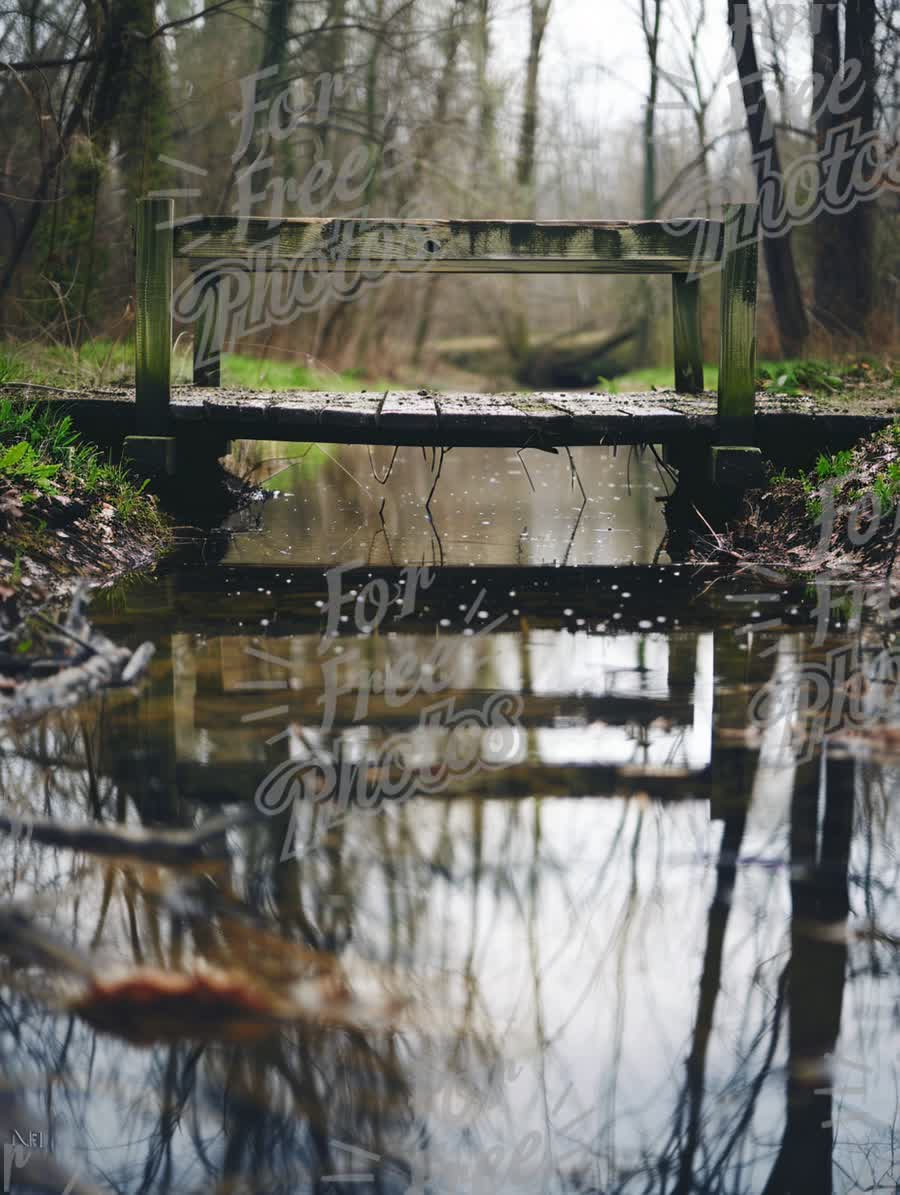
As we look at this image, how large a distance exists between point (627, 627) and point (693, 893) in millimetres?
2439

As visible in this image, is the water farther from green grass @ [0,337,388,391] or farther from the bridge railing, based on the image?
green grass @ [0,337,388,391]

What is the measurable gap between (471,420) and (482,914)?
433 cm

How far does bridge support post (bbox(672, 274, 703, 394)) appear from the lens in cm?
766

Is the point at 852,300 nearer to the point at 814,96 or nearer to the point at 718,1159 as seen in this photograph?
the point at 814,96

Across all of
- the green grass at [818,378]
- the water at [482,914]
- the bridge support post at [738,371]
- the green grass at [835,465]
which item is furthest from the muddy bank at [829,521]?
the green grass at [818,378]

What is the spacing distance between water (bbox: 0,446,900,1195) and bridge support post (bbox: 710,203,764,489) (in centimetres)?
213

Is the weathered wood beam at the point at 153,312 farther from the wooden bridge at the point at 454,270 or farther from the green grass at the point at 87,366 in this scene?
the green grass at the point at 87,366

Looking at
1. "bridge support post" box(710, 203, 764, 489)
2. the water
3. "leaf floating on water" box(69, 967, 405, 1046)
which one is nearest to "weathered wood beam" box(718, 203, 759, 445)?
"bridge support post" box(710, 203, 764, 489)

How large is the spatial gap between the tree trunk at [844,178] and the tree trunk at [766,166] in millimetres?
332

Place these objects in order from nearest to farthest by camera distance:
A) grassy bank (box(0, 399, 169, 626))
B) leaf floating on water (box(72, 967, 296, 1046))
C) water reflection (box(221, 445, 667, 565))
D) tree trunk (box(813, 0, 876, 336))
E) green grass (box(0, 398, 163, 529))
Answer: leaf floating on water (box(72, 967, 296, 1046))
grassy bank (box(0, 399, 169, 626))
green grass (box(0, 398, 163, 529))
water reflection (box(221, 445, 667, 565))
tree trunk (box(813, 0, 876, 336))

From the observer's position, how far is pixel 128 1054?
2.15m

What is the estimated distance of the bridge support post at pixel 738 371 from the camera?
674 centimetres

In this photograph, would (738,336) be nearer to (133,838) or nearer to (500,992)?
(133,838)

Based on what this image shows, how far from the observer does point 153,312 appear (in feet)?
22.4
